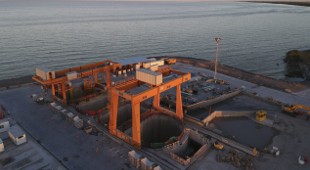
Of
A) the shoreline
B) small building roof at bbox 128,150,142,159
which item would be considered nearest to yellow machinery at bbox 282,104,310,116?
the shoreline

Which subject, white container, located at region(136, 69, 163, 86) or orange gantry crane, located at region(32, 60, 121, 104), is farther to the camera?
orange gantry crane, located at region(32, 60, 121, 104)

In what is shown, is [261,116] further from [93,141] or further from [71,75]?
[71,75]

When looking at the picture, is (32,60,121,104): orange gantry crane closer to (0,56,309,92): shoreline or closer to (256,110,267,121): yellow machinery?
(0,56,309,92): shoreline

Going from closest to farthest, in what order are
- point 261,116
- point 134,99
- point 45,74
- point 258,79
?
point 134,99, point 45,74, point 261,116, point 258,79

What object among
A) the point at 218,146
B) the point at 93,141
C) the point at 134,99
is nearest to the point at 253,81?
the point at 218,146

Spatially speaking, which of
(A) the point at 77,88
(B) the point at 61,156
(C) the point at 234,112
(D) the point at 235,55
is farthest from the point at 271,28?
(B) the point at 61,156

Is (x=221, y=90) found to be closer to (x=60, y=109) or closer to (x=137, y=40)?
(x=60, y=109)

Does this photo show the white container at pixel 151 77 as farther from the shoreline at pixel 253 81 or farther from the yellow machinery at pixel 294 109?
the shoreline at pixel 253 81

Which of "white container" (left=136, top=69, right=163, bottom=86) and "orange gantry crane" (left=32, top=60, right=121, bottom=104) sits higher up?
"white container" (left=136, top=69, right=163, bottom=86)
